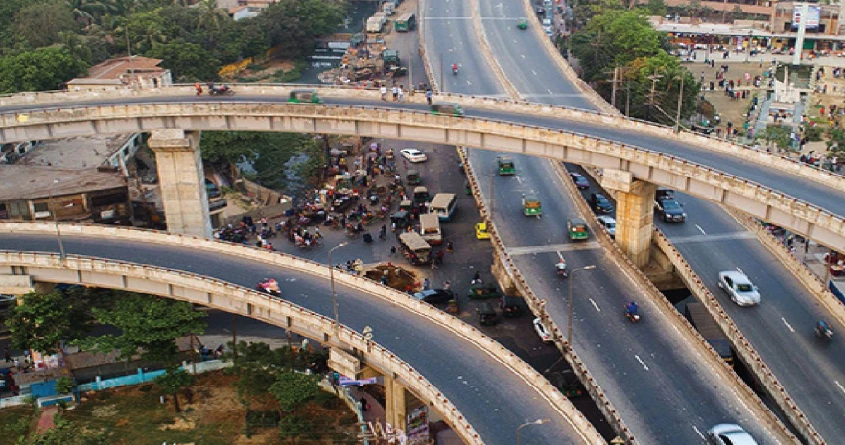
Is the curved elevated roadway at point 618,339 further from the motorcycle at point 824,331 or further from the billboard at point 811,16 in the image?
the billboard at point 811,16

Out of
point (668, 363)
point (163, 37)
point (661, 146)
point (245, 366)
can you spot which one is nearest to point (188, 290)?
point (245, 366)

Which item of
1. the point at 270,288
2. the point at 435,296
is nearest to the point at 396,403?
the point at 270,288

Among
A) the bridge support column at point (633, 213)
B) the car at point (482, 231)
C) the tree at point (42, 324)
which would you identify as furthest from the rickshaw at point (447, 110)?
the tree at point (42, 324)

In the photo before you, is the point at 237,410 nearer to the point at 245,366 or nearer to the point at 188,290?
the point at 245,366

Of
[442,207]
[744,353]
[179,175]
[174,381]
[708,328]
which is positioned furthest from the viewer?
[442,207]

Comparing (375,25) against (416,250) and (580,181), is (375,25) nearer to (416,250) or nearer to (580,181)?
(580,181)
